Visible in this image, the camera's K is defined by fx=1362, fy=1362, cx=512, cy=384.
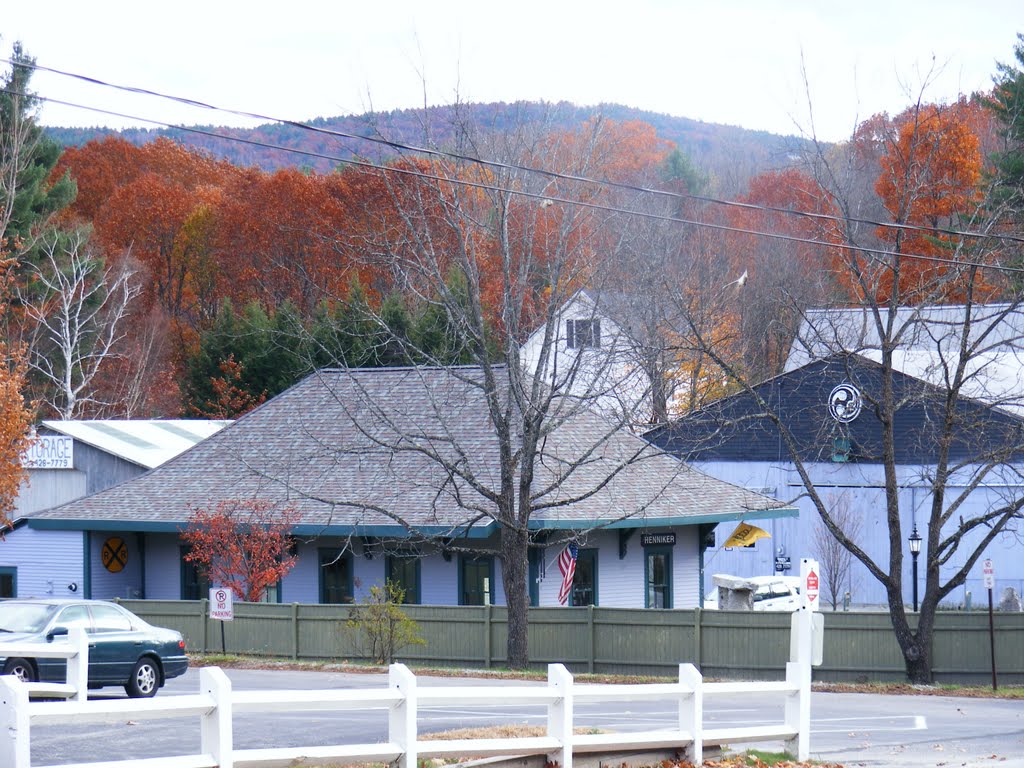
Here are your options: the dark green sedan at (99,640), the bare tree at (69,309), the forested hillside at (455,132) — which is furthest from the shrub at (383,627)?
the bare tree at (69,309)

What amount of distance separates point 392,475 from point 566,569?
531 cm

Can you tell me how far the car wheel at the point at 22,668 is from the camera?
19281 millimetres

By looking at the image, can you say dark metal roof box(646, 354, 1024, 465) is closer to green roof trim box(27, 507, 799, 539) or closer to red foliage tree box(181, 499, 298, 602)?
green roof trim box(27, 507, 799, 539)

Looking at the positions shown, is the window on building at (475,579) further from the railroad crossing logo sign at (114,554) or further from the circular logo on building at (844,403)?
the circular logo on building at (844,403)

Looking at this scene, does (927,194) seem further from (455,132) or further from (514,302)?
(455,132)

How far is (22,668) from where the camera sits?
1944 cm

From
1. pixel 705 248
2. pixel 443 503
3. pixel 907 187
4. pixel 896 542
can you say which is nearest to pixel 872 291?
pixel 907 187

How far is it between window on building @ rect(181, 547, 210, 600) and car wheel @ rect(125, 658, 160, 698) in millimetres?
13271

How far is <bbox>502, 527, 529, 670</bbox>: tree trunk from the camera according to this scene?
Result: 89.9 feet

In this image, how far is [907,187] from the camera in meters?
26.2

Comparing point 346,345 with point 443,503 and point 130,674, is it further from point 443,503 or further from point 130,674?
point 130,674

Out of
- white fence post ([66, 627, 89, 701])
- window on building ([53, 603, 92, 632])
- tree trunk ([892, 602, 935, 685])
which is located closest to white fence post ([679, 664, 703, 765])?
white fence post ([66, 627, 89, 701])

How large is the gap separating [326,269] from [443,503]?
119ft

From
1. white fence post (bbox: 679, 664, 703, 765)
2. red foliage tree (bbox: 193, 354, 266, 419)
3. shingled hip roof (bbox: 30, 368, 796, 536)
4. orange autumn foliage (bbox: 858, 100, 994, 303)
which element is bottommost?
white fence post (bbox: 679, 664, 703, 765)
